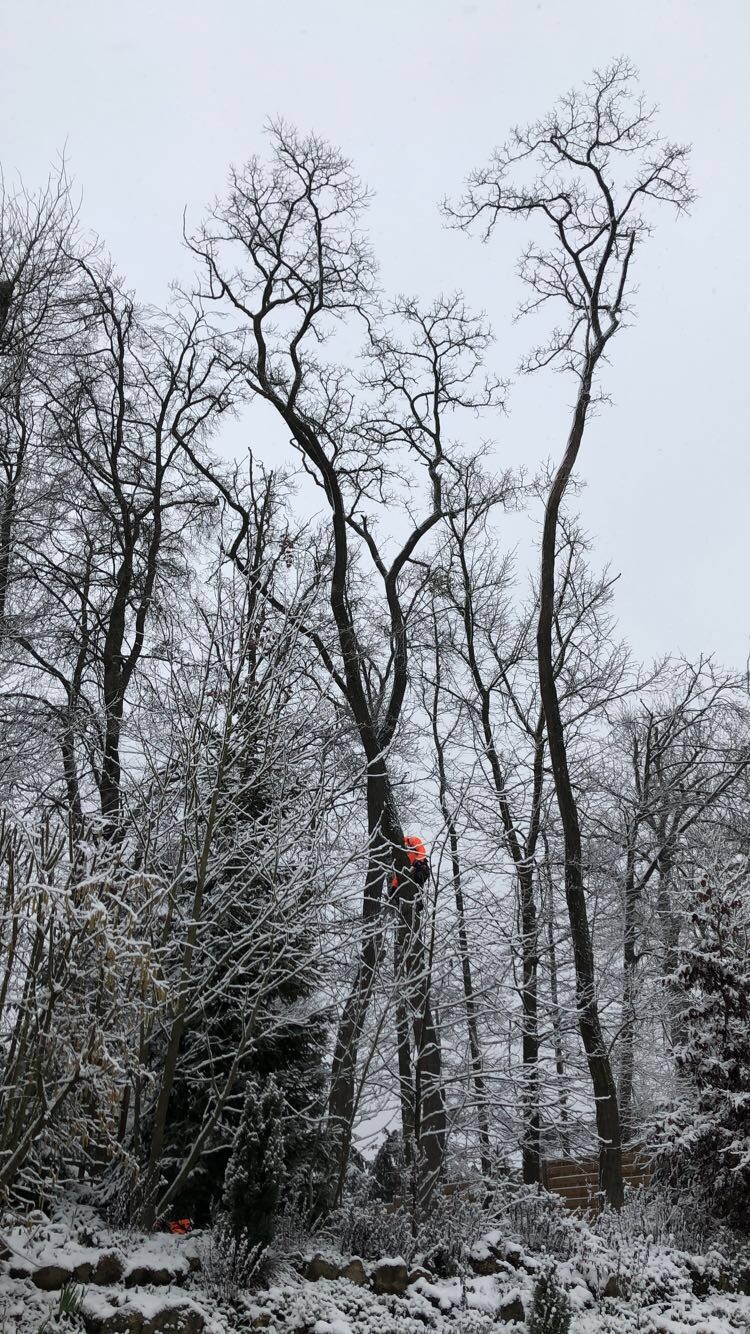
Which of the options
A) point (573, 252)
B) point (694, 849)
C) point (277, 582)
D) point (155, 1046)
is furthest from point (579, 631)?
point (155, 1046)

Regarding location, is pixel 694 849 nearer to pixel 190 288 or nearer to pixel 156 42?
pixel 190 288

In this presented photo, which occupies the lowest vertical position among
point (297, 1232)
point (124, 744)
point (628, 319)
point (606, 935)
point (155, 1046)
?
point (297, 1232)

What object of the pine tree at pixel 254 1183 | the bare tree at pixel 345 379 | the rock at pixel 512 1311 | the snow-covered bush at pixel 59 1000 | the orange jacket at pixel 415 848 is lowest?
the rock at pixel 512 1311

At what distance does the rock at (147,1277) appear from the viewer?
5.64 meters

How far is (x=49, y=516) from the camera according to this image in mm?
11500

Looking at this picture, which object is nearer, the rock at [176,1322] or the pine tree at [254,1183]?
the rock at [176,1322]

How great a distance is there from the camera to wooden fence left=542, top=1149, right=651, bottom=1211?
1378 centimetres

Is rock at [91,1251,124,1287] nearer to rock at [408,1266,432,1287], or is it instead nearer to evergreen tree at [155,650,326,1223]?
evergreen tree at [155,650,326,1223]

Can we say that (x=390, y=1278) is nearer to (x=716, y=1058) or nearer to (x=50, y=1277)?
(x=50, y=1277)

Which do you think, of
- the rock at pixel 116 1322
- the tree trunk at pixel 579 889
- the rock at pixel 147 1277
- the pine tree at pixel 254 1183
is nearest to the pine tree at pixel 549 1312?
the pine tree at pixel 254 1183

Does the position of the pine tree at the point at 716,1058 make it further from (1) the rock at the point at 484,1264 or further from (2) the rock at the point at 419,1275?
(2) the rock at the point at 419,1275

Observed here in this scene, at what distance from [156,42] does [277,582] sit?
375 ft

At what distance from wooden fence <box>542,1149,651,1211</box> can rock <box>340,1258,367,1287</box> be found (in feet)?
24.7

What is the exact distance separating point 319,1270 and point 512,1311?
1.27m
